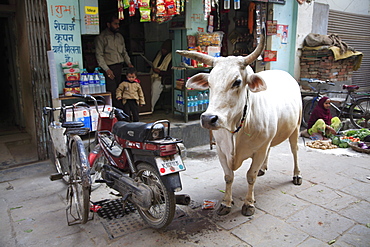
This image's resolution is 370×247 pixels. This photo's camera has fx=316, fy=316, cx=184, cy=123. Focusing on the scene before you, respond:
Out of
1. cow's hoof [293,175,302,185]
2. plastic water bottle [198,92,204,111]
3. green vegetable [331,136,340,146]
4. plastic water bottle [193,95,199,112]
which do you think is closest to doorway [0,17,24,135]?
plastic water bottle [193,95,199,112]

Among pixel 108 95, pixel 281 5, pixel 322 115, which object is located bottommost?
pixel 322 115

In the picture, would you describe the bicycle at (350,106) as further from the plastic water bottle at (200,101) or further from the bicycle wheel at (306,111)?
the plastic water bottle at (200,101)

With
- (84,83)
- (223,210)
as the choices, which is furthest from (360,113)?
(84,83)

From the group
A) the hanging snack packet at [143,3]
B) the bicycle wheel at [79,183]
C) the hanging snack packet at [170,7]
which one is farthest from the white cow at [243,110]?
the hanging snack packet at [143,3]

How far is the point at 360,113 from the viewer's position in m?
7.93

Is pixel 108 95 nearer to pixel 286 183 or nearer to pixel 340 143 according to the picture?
pixel 286 183

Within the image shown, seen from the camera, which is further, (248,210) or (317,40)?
(317,40)

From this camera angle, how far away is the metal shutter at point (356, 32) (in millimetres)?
10672

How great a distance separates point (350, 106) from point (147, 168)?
659cm

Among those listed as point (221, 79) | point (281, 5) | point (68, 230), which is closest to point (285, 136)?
point (221, 79)

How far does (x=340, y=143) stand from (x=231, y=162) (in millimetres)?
4125

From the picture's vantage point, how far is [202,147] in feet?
22.5

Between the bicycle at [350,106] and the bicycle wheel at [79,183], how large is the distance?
655 centimetres

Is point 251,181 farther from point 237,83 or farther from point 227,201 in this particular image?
point 237,83
